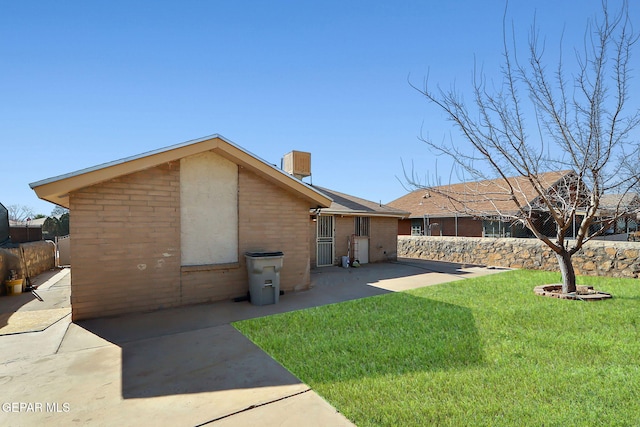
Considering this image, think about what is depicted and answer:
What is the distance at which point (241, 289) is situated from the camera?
7.88m

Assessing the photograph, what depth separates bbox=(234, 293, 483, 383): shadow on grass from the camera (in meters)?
4.00

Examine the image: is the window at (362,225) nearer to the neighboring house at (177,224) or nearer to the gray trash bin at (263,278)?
the neighboring house at (177,224)

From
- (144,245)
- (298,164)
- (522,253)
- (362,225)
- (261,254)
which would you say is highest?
(298,164)

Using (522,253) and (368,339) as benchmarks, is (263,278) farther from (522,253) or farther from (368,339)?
(522,253)

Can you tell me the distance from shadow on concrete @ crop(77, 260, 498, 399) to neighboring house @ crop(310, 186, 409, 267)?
17.7 ft


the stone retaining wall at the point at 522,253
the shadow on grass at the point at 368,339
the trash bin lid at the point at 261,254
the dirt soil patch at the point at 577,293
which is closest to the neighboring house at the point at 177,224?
the trash bin lid at the point at 261,254

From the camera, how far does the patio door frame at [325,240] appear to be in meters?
13.7

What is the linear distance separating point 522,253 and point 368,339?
37.1 ft

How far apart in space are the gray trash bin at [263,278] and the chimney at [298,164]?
7.91 metres

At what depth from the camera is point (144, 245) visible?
6.59 metres

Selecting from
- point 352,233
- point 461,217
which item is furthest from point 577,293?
point 461,217

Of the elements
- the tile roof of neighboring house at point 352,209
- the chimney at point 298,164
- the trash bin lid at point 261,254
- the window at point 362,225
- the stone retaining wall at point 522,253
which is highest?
the chimney at point 298,164

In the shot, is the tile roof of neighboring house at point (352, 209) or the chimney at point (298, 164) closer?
the tile roof of neighboring house at point (352, 209)

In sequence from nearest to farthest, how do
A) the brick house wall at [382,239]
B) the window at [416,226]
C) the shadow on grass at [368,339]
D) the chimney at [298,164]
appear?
the shadow on grass at [368,339]
the chimney at [298,164]
the brick house wall at [382,239]
the window at [416,226]
